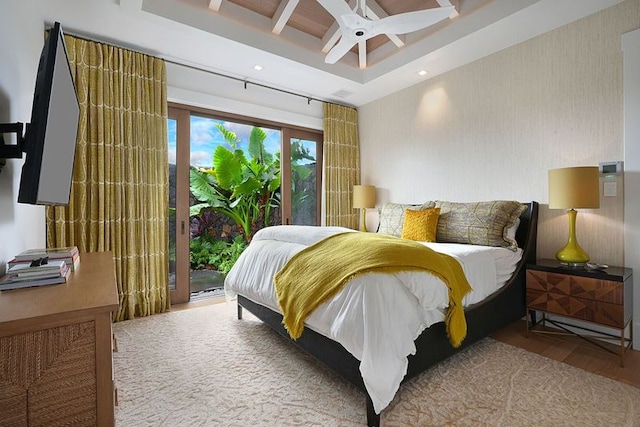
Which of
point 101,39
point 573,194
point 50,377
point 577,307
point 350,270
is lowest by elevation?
point 577,307

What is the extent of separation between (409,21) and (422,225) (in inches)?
68.2

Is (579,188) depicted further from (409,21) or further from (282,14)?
(282,14)

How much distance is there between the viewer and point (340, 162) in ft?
15.0

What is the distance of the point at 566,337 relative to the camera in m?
2.55

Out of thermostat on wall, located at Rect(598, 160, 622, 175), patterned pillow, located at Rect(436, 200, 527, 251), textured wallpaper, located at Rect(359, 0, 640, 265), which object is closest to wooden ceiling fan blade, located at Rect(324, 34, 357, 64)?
textured wallpaper, located at Rect(359, 0, 640, 265)

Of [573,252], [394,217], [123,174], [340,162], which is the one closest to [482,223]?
[573,252]

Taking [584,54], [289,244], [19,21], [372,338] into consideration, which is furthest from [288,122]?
[372,338]

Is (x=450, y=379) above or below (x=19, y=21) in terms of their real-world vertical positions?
below

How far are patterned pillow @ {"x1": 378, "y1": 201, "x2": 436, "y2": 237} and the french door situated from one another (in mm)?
1216

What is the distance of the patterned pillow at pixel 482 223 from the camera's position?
2.67 metres

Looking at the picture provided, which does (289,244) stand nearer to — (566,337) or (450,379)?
(450,379)

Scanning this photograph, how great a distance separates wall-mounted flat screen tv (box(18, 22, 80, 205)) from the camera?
3.53 ft

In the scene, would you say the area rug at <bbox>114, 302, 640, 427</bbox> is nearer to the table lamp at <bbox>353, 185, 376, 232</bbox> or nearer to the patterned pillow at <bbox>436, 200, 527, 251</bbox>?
the patterned pillow at <bbox>436, 200, 527, 251</bbox>

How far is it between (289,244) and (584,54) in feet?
9.58
